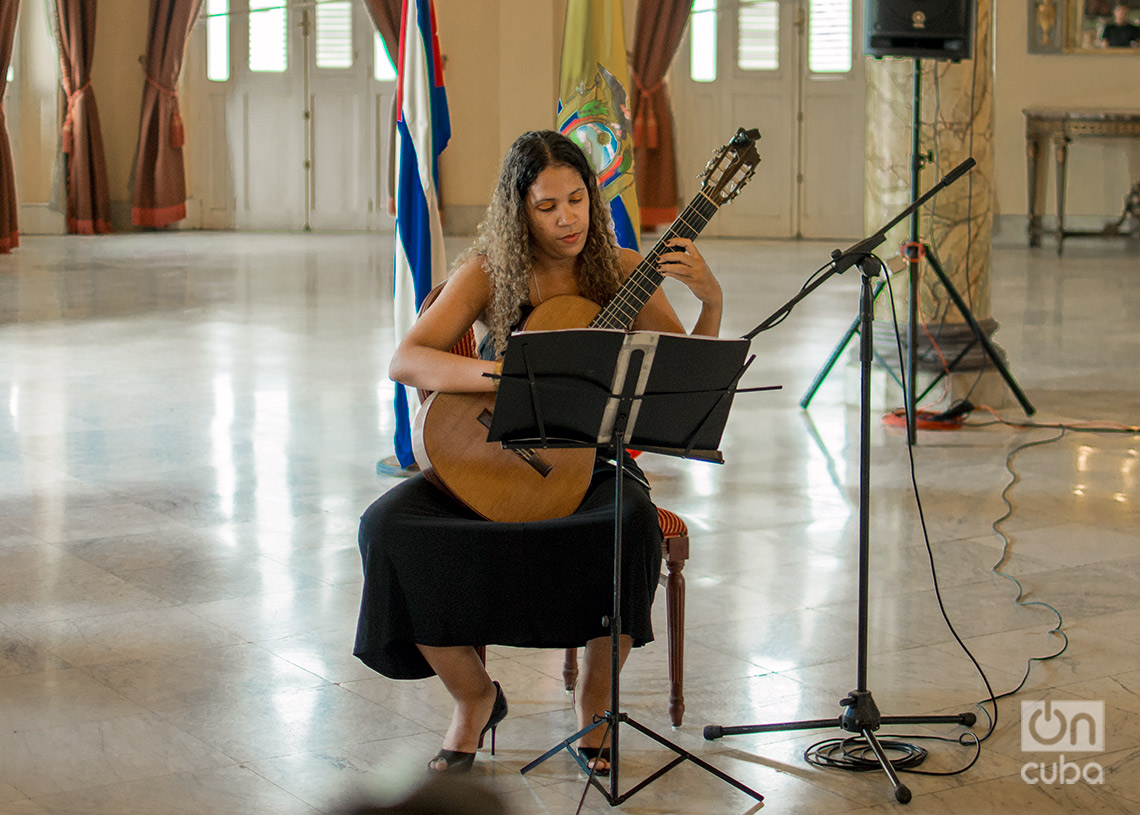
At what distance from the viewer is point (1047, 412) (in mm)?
6293

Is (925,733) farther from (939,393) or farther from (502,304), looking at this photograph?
(939,393)

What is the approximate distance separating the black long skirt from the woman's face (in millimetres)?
547

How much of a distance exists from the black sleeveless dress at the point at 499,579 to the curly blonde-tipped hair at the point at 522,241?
1.40 ft

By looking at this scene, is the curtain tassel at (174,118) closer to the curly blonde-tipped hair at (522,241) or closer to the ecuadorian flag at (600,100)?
the ecuadorian flag at (600,100)

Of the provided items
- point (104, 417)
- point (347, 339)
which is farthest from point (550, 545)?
point (347, 339)

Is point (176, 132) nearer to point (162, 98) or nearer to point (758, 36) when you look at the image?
point (162, 98)

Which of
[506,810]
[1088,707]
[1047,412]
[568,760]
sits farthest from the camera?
[1047,412]

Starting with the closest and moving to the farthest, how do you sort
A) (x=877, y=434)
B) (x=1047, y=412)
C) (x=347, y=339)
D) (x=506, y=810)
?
(x=506, y=810) < (x=877, y=434) < (x=1047, y=412) < (x=347, y=339)

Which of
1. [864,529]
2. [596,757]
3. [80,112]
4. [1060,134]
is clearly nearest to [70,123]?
[80,112]

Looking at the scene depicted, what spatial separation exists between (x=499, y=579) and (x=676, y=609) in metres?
0.45

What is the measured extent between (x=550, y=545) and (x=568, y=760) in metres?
0.45

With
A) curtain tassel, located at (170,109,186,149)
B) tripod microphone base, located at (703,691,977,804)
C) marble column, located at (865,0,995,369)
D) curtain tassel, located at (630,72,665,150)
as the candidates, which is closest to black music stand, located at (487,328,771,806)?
tripod microphone base, located at (703,691,977,804)

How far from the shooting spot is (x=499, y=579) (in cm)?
258

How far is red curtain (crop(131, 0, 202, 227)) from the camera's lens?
1445 centimetres
